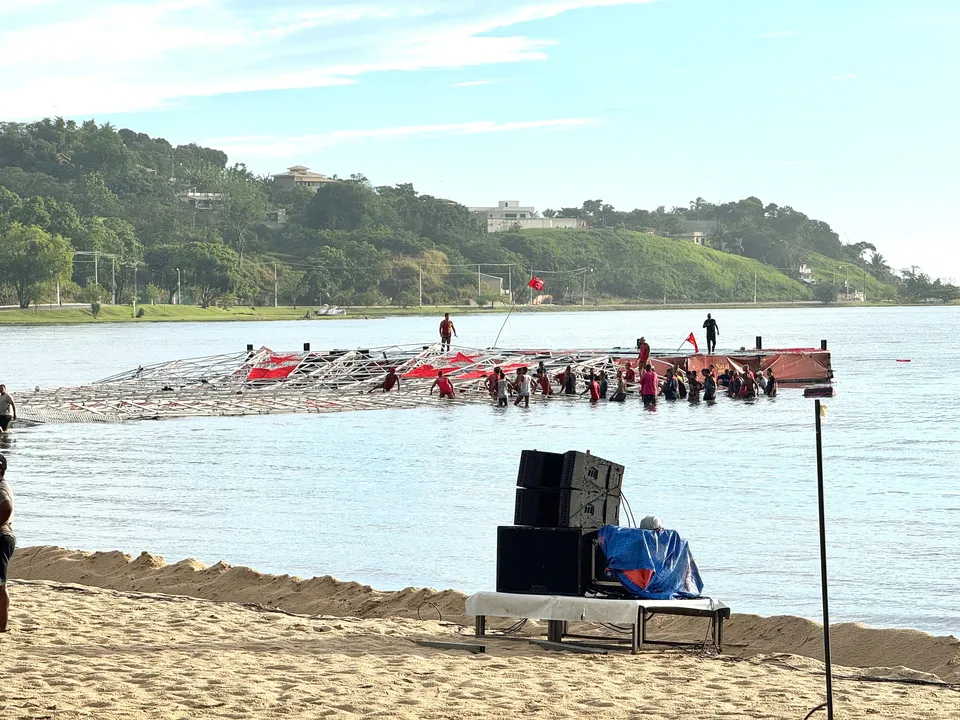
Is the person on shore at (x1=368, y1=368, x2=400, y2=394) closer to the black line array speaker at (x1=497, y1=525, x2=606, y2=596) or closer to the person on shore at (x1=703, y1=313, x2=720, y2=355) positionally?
the person on shore at (x1=703, y1=313, x2=720, y2=355)

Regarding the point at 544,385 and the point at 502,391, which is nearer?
the point at 502,391

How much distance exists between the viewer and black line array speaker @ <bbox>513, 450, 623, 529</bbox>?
33.5 feet

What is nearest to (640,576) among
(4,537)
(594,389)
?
(4,537)

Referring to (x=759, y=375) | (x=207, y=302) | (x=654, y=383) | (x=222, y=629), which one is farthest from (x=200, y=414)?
(x=207, y=302)

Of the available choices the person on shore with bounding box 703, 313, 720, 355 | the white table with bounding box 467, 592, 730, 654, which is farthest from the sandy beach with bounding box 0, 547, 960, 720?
the person on shore with bounding box 703, 313, 720, 355

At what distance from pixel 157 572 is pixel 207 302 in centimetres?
16864

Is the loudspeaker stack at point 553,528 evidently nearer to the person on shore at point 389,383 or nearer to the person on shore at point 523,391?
the person on shore at point 523,391

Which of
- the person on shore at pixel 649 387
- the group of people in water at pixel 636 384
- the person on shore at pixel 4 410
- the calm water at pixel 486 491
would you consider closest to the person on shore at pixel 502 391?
the group of people in water at pixel 636 384

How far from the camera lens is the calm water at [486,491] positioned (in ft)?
54.5

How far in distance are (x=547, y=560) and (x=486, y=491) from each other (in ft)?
50.0

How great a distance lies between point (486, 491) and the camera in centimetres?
2564

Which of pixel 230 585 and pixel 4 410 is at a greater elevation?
pixel 4 410

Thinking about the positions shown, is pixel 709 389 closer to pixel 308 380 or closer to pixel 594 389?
pixel 594 389

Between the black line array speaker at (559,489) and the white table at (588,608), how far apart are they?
1.94 ft
